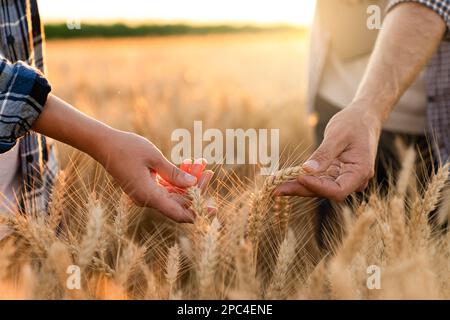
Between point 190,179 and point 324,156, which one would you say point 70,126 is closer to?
point 190,179

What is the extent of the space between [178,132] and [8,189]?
4.12 ft

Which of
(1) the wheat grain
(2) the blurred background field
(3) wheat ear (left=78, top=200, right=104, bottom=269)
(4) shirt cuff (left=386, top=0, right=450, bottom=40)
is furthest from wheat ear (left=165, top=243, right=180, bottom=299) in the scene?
(4) shirt cuff (left=386, top=0, right=450, bottom=40)

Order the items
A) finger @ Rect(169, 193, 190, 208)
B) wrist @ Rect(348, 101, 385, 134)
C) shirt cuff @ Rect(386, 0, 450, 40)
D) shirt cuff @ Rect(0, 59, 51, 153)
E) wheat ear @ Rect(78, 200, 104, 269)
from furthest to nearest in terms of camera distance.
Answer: shirt cuff @ Rect(386, 0, 450, 40)
wrist @ Rect(348, 101, 385, 134)
finger @ Rect(169, 193, 190, 208)
shirt cuff @ Rect(0, 59, 51, 153)
wheat ear @ Rect(78, 200, 104, 269)

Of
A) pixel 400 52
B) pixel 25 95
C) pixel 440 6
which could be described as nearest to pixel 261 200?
pixel 25 95

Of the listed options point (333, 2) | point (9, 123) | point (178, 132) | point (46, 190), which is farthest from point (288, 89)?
point (9, 123)

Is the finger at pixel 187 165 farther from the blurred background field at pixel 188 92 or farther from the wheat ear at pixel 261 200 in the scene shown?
the blurred background field at pixel 188 92

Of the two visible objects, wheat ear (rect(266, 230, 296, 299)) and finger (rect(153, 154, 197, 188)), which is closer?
wheat ear (rect(266, 230, 296, 299))

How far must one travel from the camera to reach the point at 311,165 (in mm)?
1116

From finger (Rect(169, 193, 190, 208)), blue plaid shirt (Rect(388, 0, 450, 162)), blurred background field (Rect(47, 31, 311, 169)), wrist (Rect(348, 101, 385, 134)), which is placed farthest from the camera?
blurred background field (Rect(47, 31, 311, 169))

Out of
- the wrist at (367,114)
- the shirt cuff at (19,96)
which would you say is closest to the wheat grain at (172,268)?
the shirt cuff at (19,96)

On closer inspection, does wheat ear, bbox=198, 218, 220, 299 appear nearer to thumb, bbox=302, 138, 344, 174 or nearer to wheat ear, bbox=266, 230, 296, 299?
wheat ear, bbox=266, 230, 296, 299

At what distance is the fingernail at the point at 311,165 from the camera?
1097 mm

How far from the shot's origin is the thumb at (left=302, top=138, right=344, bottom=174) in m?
1.12

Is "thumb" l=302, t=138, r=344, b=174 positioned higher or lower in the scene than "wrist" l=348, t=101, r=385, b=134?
lower
